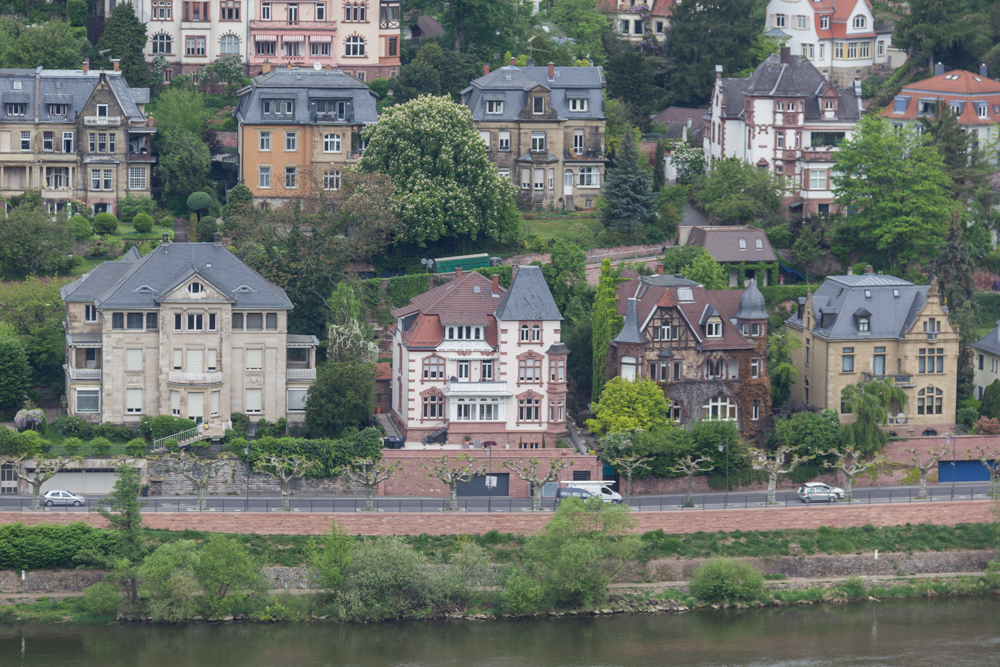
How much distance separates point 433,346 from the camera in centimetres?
12388

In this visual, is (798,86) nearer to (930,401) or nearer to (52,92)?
(930,401)

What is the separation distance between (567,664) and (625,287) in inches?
1190

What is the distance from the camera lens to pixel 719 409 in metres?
126

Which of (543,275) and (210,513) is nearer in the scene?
(210,513)

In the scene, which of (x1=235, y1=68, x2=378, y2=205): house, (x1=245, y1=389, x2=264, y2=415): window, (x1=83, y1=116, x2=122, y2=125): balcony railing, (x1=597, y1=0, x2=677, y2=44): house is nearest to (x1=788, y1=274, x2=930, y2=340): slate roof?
(x1=245, y1=389, x2=264, y2=415): window

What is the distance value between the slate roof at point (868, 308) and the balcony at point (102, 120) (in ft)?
144

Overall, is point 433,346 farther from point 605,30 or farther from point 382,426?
point 605,30

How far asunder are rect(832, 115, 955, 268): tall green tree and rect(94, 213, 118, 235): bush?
4233 cm

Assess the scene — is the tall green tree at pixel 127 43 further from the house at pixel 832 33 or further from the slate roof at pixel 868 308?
the slate roof at pixel 868 308

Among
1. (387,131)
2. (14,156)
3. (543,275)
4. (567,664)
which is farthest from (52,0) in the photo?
(567,664)

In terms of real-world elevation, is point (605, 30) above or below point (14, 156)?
above

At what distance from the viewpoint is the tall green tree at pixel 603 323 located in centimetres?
12631

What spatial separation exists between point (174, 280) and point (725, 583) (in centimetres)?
3218

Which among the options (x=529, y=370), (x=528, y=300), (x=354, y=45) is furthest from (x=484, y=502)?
(x=354, y=45)
